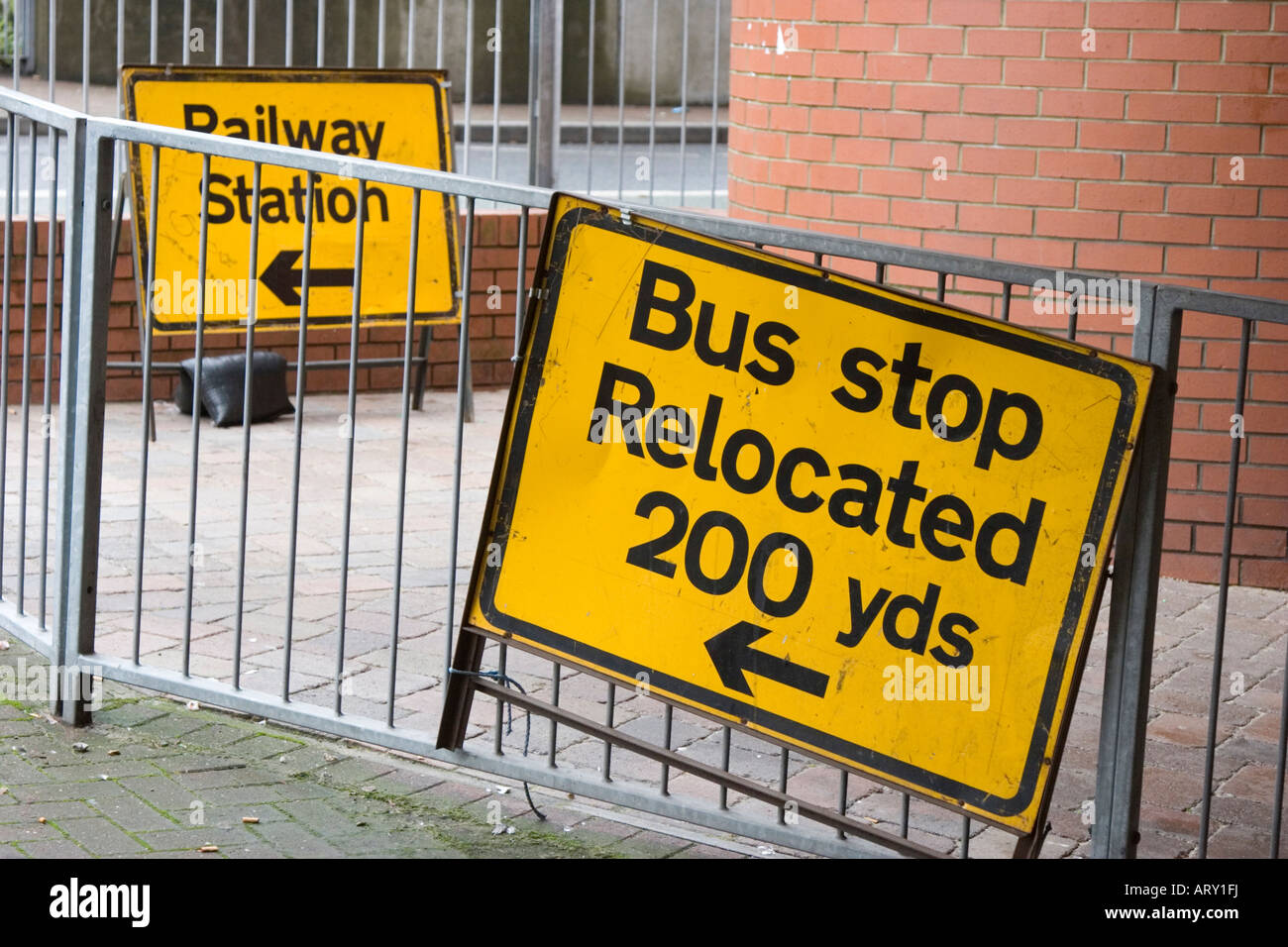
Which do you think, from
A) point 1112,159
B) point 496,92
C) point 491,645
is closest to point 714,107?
point 496,92

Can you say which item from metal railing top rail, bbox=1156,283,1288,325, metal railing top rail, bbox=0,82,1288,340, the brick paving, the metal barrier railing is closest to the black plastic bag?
the brick paving

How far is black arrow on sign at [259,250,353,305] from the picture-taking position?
27.2ft

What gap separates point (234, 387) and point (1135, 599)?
5903mm

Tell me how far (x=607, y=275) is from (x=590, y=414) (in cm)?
30

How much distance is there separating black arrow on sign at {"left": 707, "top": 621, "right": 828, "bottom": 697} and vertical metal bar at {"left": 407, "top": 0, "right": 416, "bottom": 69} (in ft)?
20.6

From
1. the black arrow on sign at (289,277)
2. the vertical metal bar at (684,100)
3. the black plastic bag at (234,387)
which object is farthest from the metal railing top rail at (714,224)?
the vertical metal bar at (684,100)

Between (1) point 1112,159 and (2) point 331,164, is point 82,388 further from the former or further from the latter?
(1) point 1112,159

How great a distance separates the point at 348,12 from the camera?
9.38 metres

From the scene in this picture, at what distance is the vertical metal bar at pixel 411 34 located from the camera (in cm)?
962

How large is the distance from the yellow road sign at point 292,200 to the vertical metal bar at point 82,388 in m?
2.82

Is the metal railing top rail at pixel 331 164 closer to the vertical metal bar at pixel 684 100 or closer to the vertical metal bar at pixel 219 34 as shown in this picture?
the vertical metal bar at pixel 219 34

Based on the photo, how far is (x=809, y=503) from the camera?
150 inches
